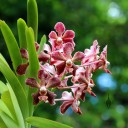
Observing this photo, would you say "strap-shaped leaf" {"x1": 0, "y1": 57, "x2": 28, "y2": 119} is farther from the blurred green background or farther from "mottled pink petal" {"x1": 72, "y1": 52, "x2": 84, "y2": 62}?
the blurred green background

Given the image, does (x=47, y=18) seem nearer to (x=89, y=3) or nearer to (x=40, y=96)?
(x=89, y=3)

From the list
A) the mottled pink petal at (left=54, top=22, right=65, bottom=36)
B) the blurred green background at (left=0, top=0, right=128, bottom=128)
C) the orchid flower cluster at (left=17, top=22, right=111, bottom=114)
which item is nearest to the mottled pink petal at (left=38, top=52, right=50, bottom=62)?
the orchid flower cluster at (left=17, top=22, right=111, bottom=114)

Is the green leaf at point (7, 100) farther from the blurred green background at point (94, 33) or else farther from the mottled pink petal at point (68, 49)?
the blurred green background at point (94, 33)

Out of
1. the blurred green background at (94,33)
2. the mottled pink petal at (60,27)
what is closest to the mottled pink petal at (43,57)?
the mottled pink petal at (60,27)

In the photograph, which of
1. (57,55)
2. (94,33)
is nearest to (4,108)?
(57,55)

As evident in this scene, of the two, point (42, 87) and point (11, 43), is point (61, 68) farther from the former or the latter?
point (11, 43)

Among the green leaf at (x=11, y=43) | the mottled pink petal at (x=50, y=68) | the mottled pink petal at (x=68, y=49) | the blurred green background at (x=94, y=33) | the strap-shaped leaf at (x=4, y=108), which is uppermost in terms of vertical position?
the blurred green background at (x=94, y=33)

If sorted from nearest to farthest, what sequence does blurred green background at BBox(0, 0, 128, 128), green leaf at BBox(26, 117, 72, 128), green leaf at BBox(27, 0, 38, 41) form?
green leaf at BBox(26, 117, 72, 128)
green leaf at BBox(27, 0, 38, 41)
blurred green background at BBox(0, 0, 128, 128)
